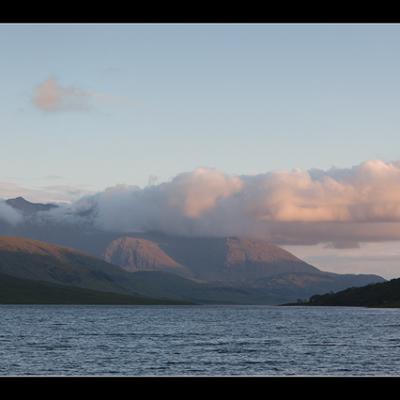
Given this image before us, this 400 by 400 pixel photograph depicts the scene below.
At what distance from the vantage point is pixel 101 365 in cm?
9231
